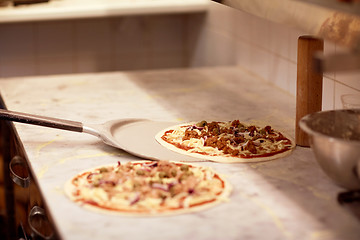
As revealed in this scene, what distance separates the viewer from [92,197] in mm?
1259

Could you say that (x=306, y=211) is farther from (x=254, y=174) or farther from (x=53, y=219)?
(x=53, y=219)

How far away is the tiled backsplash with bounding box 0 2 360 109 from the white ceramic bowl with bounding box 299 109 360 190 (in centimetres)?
137

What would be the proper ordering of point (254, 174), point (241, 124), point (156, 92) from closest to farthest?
point (254, 174), point (241, 124), point (156, 92)

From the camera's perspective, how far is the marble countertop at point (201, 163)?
112cm

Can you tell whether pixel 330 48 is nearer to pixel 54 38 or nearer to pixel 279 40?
A: pixel 279 40

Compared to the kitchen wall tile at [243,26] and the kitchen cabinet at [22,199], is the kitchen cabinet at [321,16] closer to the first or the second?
the kitchen cabinet at [22,199]

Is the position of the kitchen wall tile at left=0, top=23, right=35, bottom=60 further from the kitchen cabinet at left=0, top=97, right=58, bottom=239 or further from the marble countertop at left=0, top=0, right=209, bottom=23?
the kitchen cabinet at left=0, top=97, right=58, bottom=239

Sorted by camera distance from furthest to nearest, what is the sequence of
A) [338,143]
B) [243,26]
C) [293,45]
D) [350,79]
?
[243,26]
[293,45]
[350,79]
[338,143]

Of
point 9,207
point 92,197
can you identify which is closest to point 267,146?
point 92,197

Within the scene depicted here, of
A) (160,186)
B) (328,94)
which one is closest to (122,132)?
(160,186)

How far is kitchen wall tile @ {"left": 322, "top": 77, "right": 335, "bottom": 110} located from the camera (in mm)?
1857

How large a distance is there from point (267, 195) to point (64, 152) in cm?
61

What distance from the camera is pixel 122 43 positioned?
136 inches

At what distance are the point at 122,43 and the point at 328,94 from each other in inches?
71.7
